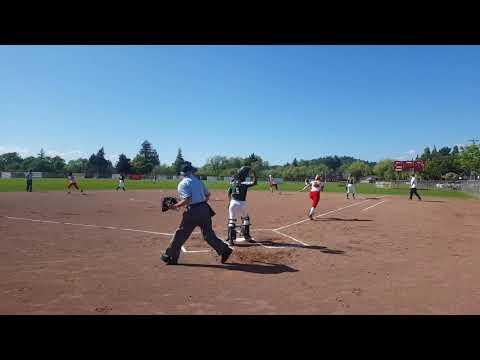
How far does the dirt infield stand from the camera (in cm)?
461

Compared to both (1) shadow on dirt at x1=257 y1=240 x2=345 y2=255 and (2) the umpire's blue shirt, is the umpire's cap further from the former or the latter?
(1) shadow on dirt at x1=257 y1=240 x2=345 y2=255

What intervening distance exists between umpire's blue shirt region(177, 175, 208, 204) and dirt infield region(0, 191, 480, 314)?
1423 mm

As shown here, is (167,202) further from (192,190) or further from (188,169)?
(188,169)

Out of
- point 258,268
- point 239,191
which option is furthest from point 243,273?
point 239,191

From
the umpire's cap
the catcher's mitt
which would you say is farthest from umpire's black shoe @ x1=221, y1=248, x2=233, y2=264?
the umpire's cap

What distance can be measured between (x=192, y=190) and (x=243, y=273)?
2013 millimetres

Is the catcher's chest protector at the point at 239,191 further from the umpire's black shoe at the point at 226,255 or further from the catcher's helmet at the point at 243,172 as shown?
the umpire's black shoe at the point at 226,255

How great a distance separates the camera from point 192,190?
6.84 m

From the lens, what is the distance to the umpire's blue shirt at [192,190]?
22.2ft

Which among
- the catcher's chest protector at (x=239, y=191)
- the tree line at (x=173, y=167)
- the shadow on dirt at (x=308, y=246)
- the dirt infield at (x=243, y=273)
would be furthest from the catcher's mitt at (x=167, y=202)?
the tree line at (x=173, y=167)
